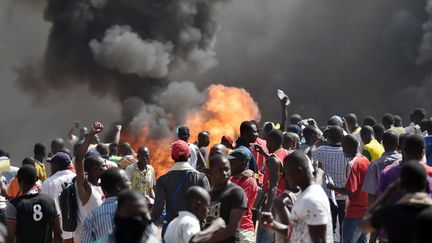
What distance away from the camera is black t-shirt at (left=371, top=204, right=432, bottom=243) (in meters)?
4.19

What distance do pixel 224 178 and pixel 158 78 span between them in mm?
10899

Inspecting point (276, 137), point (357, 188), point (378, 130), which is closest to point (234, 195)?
point (276, 137)

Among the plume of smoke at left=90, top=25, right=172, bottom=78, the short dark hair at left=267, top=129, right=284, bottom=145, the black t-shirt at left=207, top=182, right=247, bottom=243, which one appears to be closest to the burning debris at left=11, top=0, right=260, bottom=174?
the plume of smoke at left=90, top=25, right=172, bottom=78

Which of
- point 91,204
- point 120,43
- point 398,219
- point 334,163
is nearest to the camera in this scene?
point 398,219

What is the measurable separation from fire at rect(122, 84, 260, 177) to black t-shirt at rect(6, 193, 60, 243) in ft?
25.7

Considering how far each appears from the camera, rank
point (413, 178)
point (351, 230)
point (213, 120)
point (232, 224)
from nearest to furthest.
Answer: point (413, 178) < point (232, 224) < point (351, 230) < point (213, 120)

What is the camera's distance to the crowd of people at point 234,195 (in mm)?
4367

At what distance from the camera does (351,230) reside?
303 inches

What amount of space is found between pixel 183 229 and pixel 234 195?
2.75 feet

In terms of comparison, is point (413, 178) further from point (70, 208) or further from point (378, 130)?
point (378, 130)

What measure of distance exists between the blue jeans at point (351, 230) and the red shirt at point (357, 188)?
62 millimetres

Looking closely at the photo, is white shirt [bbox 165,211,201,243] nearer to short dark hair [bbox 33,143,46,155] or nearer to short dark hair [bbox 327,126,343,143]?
short dark hair [bbox 327,126,343,143]

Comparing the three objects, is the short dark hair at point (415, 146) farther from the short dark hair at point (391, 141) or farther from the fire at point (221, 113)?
the fire at point (221, 113)

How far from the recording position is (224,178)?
222 inches
